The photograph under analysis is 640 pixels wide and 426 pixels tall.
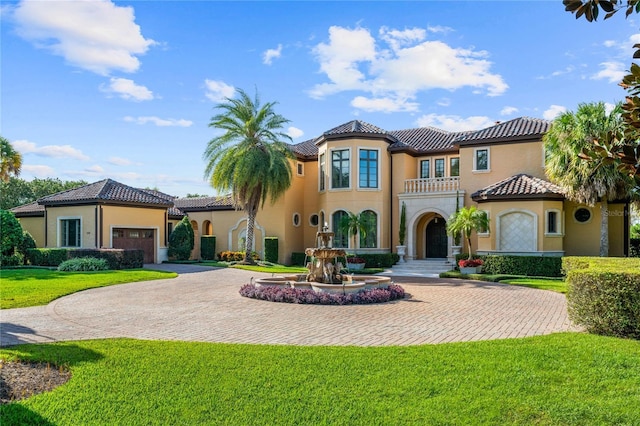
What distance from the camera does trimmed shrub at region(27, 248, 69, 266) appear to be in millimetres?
26234

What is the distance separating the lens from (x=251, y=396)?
5402 millimetres

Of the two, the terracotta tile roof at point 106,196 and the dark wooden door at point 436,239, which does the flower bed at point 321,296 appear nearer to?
the dark wooden door at point 436,239

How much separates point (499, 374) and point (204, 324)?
245 inches

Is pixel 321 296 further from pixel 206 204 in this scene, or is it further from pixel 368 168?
pixel 206 204

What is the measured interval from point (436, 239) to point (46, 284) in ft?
69.0

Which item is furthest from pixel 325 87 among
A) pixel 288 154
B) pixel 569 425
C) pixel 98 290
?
pixel 288 154

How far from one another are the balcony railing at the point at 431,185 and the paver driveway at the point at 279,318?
1200 cm

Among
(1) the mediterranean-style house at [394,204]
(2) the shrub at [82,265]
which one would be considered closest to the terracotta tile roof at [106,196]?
(1) the mediterranean-style house at [394,204]

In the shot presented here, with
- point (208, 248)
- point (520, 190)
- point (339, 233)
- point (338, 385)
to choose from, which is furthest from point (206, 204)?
point (338, 385)

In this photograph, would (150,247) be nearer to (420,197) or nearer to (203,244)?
(203,244)

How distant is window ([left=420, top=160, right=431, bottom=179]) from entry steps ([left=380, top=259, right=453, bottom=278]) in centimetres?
559

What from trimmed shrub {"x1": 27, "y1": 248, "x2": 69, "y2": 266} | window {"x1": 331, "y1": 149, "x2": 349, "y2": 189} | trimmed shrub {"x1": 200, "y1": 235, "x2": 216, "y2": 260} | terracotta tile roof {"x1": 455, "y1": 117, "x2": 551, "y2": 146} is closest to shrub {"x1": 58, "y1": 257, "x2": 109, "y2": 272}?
trimmed shrub {"x1": 27, "y1": 248, "x2": 69, "y2": 266}

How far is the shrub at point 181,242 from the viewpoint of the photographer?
3198cm

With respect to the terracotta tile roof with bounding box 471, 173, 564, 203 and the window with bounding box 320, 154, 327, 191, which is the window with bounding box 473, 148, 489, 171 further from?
the window with bounding box 320, 154, 327, 191
